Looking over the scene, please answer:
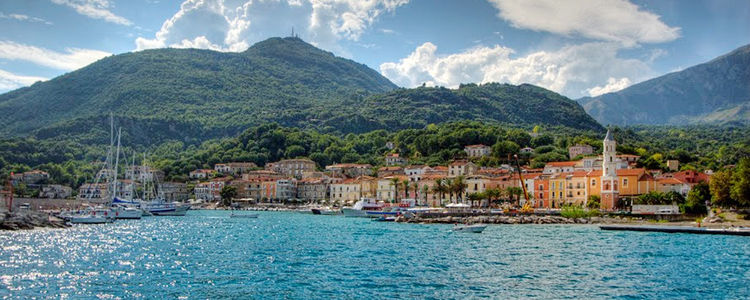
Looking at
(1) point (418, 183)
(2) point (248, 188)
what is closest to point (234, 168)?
(2) point (248, 188)

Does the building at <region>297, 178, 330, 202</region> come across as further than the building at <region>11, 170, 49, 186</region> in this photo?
Yes

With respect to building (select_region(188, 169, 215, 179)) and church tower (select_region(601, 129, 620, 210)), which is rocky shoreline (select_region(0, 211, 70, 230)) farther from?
building (select_region(188, 169, 215, 179))

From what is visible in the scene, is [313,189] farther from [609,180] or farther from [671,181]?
[671,181]

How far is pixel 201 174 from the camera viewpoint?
129 metres

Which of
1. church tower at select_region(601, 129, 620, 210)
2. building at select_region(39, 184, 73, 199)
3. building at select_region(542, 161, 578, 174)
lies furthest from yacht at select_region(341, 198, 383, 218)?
building at select_region(39, 184, 73, 199)

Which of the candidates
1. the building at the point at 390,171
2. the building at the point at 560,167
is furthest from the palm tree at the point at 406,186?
the building at the point at 560,167

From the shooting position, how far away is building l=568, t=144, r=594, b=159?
376 ft

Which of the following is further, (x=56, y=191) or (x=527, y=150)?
(x=527, y=150)

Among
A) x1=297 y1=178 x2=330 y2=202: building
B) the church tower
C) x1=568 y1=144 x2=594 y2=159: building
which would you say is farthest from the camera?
x1=568 y1=144 x2=594 y2=159: building

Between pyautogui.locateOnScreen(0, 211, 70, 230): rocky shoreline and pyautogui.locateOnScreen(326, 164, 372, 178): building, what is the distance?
7229 centimetres

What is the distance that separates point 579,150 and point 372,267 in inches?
3821

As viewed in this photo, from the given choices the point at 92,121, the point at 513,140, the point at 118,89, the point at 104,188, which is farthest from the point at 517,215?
the point at 118,89

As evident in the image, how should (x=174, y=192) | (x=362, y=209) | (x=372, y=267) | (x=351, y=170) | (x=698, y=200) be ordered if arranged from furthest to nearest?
(x=351, y=170), (x=174, y=192), (x=362, y=209), (x=698, y=200), (x=372, y=267)

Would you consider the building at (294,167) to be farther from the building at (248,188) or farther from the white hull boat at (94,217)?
the white hull boat at (94,217)
